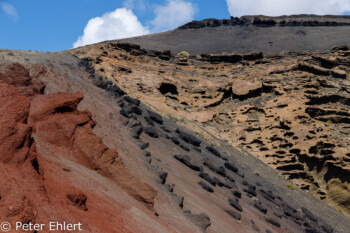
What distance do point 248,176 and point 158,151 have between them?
804cm

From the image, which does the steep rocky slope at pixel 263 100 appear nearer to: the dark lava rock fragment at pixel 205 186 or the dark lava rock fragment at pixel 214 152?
the dark lava rock fragment at pixel 214 152

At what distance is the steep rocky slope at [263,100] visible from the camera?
22.0 metres

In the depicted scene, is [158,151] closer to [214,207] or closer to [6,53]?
[214,207]

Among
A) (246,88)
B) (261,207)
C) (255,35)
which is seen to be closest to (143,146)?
(261,207)

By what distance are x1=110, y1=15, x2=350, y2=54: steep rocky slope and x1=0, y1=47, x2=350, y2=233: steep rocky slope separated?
4057 centimetres

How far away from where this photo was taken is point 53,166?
6.20m

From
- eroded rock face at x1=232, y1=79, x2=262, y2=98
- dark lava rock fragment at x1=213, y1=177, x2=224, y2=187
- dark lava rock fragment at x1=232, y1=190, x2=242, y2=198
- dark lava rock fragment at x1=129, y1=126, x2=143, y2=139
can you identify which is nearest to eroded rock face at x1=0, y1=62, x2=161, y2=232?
dark lava rock fragment at x1=129, y1=126, x2=143, y2=139

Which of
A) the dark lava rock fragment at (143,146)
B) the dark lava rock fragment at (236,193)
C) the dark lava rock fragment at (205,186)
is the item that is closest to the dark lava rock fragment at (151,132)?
the dark lava rock fragment at (143,146)

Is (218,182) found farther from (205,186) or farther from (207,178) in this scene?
(205,186)

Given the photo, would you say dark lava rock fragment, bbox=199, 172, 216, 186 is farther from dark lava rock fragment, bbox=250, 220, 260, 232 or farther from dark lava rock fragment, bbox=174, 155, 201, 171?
dark lava rock fragment, bbox=250, 220, 260, 232

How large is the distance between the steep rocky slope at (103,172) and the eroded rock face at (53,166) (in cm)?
2

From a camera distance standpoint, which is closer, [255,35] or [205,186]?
[205,186]

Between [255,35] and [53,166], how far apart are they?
62924mm

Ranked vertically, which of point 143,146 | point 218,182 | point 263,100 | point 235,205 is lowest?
point 235,205
